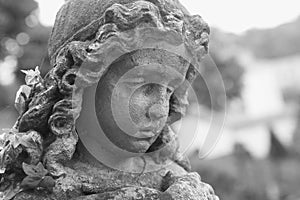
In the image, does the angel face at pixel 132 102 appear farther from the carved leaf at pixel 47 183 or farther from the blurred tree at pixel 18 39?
the blurred tree at pixel 18 39

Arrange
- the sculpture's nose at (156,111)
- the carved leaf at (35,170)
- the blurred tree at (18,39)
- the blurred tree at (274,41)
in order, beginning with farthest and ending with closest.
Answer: the blurred tree at (274,41) < the blurred tree at (18,39) < the sculpture's nose at (156,111) < the carved leaf at (35,170)

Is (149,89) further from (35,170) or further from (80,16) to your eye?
(35,170)

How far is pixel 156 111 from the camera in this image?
2.41 metres

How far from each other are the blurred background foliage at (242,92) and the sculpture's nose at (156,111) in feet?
2.44

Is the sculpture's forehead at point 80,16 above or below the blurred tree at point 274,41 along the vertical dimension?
above

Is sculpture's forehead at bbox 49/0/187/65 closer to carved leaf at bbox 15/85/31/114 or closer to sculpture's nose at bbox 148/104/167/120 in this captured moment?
carved leaf at bbox 15/85/31/114

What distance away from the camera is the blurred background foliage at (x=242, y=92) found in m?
9.08

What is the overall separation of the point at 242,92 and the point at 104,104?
60.2 ft

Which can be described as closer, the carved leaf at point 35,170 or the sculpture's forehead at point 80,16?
the carved leaf at point 35,170

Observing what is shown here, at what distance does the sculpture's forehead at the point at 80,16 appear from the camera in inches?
97.0

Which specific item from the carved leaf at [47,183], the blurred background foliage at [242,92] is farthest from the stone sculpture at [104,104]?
the blurred background foliage at [242,92]

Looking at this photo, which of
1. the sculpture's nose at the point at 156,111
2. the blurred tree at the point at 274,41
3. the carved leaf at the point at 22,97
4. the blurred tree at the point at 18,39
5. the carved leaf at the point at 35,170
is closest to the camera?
the carved leaf at the point at 35,170

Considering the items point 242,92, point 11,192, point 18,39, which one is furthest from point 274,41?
point 11,192

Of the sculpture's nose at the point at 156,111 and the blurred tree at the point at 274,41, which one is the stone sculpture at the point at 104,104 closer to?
the sculpture's nose at the point at 156,111
